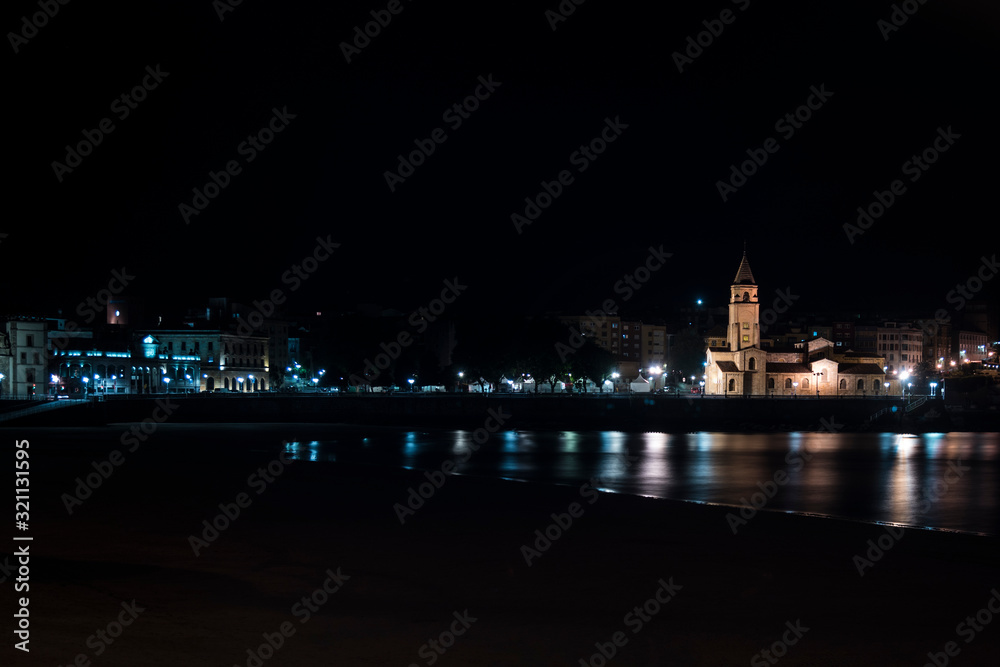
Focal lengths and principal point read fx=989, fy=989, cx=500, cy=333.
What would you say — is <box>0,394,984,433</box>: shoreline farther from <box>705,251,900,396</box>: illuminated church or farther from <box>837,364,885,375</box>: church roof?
<box>837,364,885,375</box>: church roof

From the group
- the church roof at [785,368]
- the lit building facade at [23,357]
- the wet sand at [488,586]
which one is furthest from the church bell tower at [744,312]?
the wet sand at [488,586]

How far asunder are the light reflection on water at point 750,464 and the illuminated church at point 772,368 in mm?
31860

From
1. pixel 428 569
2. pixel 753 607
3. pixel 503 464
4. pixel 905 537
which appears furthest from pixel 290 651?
pixel 503 464

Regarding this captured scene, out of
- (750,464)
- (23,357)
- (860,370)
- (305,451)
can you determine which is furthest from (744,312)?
(23,357)

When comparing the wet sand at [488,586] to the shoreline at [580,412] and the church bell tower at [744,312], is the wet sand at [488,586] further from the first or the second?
the church bell tower at [744,312]

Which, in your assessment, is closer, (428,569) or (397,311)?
(428,569)

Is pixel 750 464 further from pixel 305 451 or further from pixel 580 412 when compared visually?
pixel 580 412

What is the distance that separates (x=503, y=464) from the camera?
42344mm

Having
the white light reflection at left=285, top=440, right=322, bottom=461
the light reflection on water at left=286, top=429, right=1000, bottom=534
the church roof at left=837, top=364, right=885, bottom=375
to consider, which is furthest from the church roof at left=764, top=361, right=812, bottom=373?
the white light reflection at left=285, top=440, right=322, bottom=461

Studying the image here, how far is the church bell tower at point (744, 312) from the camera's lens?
343 ft

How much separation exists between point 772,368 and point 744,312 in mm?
6833

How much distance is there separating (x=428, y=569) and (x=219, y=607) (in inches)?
170

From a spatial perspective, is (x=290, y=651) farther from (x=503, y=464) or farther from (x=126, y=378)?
(x=126, y=378)

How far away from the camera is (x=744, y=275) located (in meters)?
108
